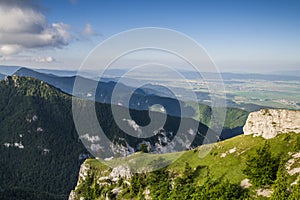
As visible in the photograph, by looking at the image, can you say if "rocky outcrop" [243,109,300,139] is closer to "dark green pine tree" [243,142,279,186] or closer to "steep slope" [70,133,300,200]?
"steep slope" [70,133,300,200]

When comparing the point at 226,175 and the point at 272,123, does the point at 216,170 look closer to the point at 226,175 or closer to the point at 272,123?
the point at 226,175

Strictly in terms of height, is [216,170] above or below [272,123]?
below

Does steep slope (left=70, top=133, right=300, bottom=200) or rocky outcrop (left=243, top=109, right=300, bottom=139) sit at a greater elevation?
rocky outcrop (left=243, top=109, right=300, bottom=139)

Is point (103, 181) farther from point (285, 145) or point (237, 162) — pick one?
point (285, 145)

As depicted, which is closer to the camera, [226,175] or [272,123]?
[226,175]

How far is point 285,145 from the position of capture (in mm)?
113812

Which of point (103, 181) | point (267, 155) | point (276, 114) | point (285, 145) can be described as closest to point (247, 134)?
point (276, 114)

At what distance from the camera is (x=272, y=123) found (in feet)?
414

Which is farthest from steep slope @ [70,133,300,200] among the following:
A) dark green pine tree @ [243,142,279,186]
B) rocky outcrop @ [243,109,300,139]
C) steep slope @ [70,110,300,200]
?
rocky outcrop @ [243,109,300,139]

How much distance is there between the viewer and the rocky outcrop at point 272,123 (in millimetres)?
119875

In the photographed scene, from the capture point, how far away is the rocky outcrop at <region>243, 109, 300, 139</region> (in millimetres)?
119875

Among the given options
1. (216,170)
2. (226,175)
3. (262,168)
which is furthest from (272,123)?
(262,168)

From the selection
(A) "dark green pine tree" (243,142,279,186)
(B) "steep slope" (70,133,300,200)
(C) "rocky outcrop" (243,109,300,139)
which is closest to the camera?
(A) "dark green pine tree" (243,142,279,186)

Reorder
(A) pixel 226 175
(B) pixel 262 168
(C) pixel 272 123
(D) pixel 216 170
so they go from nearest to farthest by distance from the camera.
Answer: (B) pixel 262 168, (A) pixel 226 175, (D) pixel 216 170, (C) pixel 272 123
